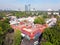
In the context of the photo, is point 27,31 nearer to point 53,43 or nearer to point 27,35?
point 27,35

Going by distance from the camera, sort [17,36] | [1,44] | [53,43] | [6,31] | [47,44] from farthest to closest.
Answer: [6,31] < [17,36] < [1,44] < [53,43] < [47,44]

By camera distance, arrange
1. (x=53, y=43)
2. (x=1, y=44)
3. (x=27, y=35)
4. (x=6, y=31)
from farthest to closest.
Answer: (x=27, y=35) < (x=6, y=31) < (x=1, y=44) < (x=53, y=43)

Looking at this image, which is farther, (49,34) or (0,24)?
(0,24)

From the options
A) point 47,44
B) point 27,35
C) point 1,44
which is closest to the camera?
point 47,44

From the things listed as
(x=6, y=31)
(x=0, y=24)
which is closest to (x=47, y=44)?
(x=6, y=31)

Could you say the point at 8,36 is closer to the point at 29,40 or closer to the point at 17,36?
the point at 17,36

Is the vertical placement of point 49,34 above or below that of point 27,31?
above

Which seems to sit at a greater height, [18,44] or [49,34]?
[49,34]

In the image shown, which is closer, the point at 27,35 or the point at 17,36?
the point at 17,36

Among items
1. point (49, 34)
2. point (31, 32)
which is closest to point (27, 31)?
point (31, 32)
